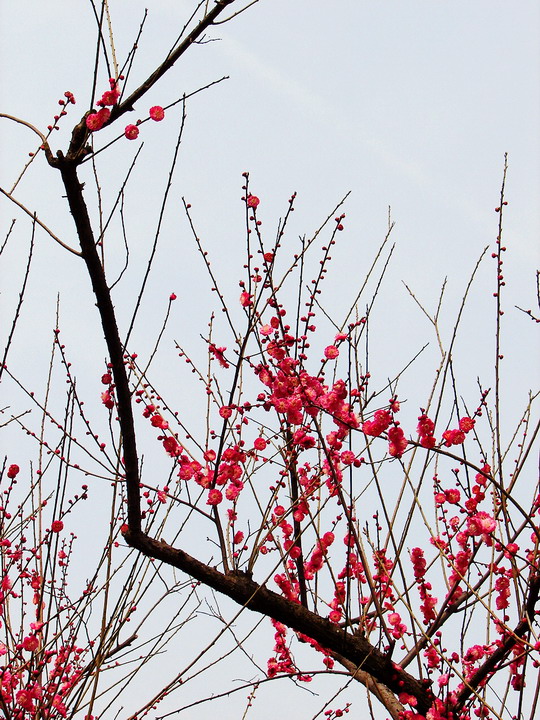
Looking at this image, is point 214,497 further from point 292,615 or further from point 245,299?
point 245,299

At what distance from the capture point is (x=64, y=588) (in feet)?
14.7

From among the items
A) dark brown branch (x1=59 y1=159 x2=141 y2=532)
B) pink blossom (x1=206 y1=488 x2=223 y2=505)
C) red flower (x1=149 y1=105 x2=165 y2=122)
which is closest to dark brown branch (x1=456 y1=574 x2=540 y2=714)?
pink blossom (x1=206 y1=488 x2=223 y2=505)

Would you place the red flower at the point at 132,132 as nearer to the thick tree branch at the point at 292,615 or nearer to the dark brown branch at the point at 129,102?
the dark brown branch at the point at 129,102

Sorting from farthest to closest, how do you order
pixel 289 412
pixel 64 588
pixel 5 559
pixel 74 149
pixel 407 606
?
pixel 64 588 → pixel 5 559 → pixel 289 412 → pixel 407 606 → pixel 74 149

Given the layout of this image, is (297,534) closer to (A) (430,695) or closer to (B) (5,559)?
(A) (430,695)

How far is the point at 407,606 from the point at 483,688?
0.88m

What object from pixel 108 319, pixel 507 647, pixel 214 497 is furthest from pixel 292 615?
pixel 108 319

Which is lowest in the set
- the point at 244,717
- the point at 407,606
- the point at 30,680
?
the point at 30,680

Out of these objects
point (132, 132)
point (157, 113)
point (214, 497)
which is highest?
point (157, 113)

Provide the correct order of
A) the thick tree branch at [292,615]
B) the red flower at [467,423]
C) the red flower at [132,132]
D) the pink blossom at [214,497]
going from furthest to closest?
the red flower at [467,423] < the pink blossom at [214,497] < the thick tree branch at [292,615] < the red flower at [132,132]

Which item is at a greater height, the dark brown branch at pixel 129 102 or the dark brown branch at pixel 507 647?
the dark brown branch at pixel 129 102

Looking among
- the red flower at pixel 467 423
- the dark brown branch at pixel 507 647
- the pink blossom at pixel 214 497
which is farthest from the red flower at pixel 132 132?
the dark brown branch at pixel 507 647

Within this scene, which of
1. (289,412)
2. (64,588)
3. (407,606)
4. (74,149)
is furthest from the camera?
(64,588)

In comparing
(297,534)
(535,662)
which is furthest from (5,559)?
(535,662)
